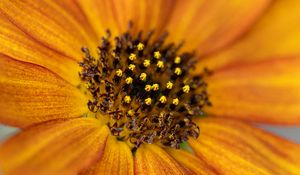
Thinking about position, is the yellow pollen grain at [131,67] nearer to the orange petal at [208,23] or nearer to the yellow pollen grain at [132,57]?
the yellow pollen grain at [132,57]

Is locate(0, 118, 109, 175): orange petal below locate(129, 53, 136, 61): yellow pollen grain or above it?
below

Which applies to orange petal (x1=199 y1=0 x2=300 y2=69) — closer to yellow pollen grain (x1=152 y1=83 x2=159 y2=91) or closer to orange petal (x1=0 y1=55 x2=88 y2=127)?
yellow pollen grain (x1=152 y1=83 x2=159 y2=91)

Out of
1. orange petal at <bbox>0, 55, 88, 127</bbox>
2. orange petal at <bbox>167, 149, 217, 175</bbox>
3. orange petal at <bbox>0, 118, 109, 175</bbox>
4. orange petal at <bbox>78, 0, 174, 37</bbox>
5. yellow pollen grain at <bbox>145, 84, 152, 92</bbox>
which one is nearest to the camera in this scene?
orange petal at <bbox>0, 118, 109, 175</bbox>

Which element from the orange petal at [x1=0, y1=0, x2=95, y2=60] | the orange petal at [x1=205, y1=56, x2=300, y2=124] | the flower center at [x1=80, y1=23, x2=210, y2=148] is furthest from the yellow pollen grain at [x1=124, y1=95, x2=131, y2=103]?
the orange petal at [x1=205, y1=56, x2=300, y2=124]

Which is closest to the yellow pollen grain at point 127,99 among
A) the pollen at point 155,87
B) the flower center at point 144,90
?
the flower center at point 144,90

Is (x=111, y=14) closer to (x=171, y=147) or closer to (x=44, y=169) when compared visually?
(x=171, y=147)

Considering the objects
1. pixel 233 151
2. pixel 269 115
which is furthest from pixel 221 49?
pixel 233 151

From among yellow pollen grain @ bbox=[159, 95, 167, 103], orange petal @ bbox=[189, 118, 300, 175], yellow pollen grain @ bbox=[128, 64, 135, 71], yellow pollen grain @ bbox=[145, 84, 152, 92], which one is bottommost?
orange petal @ bbox=[189, 118, 300, 175]
